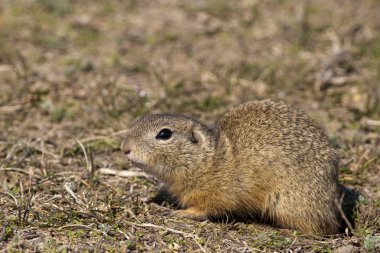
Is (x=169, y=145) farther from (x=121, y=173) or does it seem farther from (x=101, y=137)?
(x=101, y=137)

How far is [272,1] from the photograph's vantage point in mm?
12500

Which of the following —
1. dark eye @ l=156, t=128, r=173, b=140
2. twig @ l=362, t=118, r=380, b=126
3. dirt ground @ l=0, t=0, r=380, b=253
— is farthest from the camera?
twig @ l=362, t=118, r=380, b=126

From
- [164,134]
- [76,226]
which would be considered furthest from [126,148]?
[76,226]

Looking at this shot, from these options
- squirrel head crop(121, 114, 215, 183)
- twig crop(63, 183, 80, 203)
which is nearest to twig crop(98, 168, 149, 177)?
twig crop(63, 183, 80, 203)

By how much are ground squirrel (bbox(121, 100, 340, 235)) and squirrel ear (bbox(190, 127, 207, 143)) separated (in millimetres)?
10

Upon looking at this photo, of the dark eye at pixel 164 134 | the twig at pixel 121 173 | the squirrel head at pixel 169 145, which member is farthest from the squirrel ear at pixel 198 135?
the twig at pixel 121 173

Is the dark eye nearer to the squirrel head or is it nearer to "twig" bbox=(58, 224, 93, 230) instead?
the squirrel head

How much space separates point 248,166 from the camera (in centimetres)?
632

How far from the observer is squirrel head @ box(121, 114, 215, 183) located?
6288mm

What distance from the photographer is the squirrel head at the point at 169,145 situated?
6288 millimetres

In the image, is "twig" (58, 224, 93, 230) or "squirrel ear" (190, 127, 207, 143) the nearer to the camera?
"twig" (58, 224, 93, 230)

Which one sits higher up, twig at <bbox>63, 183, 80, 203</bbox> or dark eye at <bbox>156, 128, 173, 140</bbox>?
dark eye at <bbox>156, 128, 173, 140</bbox>

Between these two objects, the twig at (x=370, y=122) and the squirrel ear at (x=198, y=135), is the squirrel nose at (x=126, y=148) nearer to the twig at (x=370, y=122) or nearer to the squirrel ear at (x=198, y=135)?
the squirrel ear at (x=198, y=135)

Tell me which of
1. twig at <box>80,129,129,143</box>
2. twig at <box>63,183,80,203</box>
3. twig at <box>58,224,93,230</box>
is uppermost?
twig at <box>80,129,129,143</box>
